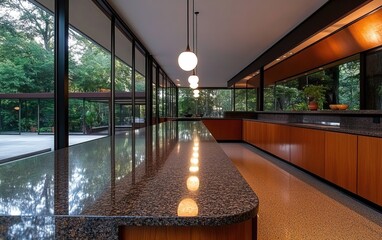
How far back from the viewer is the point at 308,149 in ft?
15.1

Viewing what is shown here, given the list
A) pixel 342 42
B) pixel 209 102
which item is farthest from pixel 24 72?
pixel 209 102

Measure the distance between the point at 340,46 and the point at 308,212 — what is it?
14.6 ft

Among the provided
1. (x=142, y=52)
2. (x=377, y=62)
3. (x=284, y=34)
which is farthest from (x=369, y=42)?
(x=142, y=52)

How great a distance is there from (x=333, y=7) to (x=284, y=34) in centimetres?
190

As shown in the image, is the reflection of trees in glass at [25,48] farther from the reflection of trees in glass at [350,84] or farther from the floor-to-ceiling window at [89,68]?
the reflection of trees in glass at [350,84]

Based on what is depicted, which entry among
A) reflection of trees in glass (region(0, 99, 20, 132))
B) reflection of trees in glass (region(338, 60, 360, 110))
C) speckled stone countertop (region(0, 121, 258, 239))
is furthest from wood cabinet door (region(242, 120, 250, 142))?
speckled stone countertop (region(0, 121, 258, 239))

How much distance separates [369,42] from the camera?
5.36m

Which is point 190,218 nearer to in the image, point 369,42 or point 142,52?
point 369,42

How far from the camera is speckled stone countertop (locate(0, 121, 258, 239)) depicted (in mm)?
597

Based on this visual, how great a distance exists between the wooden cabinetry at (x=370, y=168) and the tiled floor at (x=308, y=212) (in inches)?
8.1

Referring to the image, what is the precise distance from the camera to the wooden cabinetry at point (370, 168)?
2.87 meters

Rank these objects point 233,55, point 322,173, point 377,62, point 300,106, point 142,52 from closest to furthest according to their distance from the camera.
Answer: point 322,173, point 377,62, point 142,52, point 233,55, point 300,106

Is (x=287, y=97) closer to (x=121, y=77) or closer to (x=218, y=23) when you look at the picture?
(x=218, y=23)

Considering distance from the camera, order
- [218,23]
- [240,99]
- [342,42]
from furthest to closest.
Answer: [240,99] → [342,42] → [218,23]
